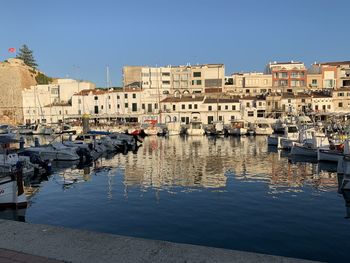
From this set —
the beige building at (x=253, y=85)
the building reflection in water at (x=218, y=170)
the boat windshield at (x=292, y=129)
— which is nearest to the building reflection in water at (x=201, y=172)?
the building reflection in water at (x=218, y=170)

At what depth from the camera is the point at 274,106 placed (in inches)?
3659

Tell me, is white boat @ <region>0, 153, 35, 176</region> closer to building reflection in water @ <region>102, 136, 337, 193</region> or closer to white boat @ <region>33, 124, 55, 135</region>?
building reflection in water @ <region>102, 136, 337, 193</region>

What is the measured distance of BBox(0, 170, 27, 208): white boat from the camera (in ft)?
60.3

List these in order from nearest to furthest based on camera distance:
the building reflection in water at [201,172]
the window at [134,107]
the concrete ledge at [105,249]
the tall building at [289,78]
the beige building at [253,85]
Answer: the concrete ledge at [105,249], the building reflection in water at [201,172], the window at [134,107], the tall building at [289,78], the beige building at [253,85]

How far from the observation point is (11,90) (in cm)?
11100

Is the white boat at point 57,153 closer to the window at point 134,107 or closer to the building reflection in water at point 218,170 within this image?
the building reflection in water at point 218,170

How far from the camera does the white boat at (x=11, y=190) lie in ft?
60.3

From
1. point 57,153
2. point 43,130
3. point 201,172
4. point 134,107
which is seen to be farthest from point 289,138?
point 134,107

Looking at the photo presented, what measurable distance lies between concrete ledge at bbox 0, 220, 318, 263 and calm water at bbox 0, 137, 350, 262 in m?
6.97

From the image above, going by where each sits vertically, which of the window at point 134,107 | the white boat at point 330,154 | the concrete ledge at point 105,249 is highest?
the window at point 134,107

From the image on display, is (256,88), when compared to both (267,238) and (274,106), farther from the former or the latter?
(267,238)

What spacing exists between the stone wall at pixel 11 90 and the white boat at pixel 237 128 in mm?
64298

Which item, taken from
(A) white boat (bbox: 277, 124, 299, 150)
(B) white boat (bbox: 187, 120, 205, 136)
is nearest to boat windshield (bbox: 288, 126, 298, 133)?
(A) white boat (bbox: 277, 124, 299, 150)

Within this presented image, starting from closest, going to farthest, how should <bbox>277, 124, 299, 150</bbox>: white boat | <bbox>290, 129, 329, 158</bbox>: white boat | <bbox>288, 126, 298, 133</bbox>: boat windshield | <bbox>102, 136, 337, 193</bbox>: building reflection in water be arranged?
<bbox>102, 136, 337, 193</bbox>: building reflection in water
<bbox>290, 129, 329, 158</bbox>: white boat
<bbox>277, 124, 299, 150</bbox>: white boat
<bbox>288, 126, 298, 133</bbox>: boat windshield
